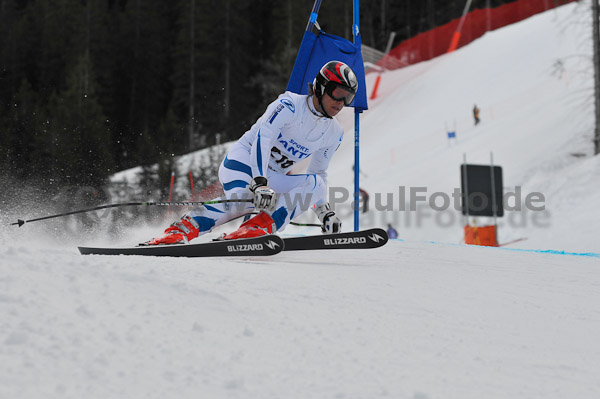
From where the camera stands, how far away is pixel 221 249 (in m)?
4.21

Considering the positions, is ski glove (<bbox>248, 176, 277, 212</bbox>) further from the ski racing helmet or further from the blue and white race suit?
the ski racing helmet

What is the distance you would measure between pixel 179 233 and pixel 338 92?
165 cm

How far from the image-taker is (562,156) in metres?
17.2

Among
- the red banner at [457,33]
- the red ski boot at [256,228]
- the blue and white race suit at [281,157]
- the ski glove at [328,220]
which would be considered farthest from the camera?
the red banner at [457,33]

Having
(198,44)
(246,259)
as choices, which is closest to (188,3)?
(198,44)

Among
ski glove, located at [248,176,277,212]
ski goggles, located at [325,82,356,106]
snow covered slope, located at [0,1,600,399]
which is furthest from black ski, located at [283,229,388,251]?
ski goggles, located at [325,82,356,106]

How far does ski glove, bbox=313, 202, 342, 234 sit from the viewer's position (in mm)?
4930

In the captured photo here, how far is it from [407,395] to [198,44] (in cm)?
4083

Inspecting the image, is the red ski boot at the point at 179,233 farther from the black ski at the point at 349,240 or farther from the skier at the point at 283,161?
the black ski at the point at 349,240

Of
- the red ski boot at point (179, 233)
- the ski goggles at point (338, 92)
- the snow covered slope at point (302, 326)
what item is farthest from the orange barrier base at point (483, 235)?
the red ski boot at point (179, 233)

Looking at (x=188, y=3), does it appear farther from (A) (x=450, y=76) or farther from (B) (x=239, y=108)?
(A) (x=450, y=76)

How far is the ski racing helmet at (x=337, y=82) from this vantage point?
177 inches

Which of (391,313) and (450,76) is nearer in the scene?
(391,313)

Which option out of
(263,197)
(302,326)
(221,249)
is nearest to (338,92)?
(263,197)
